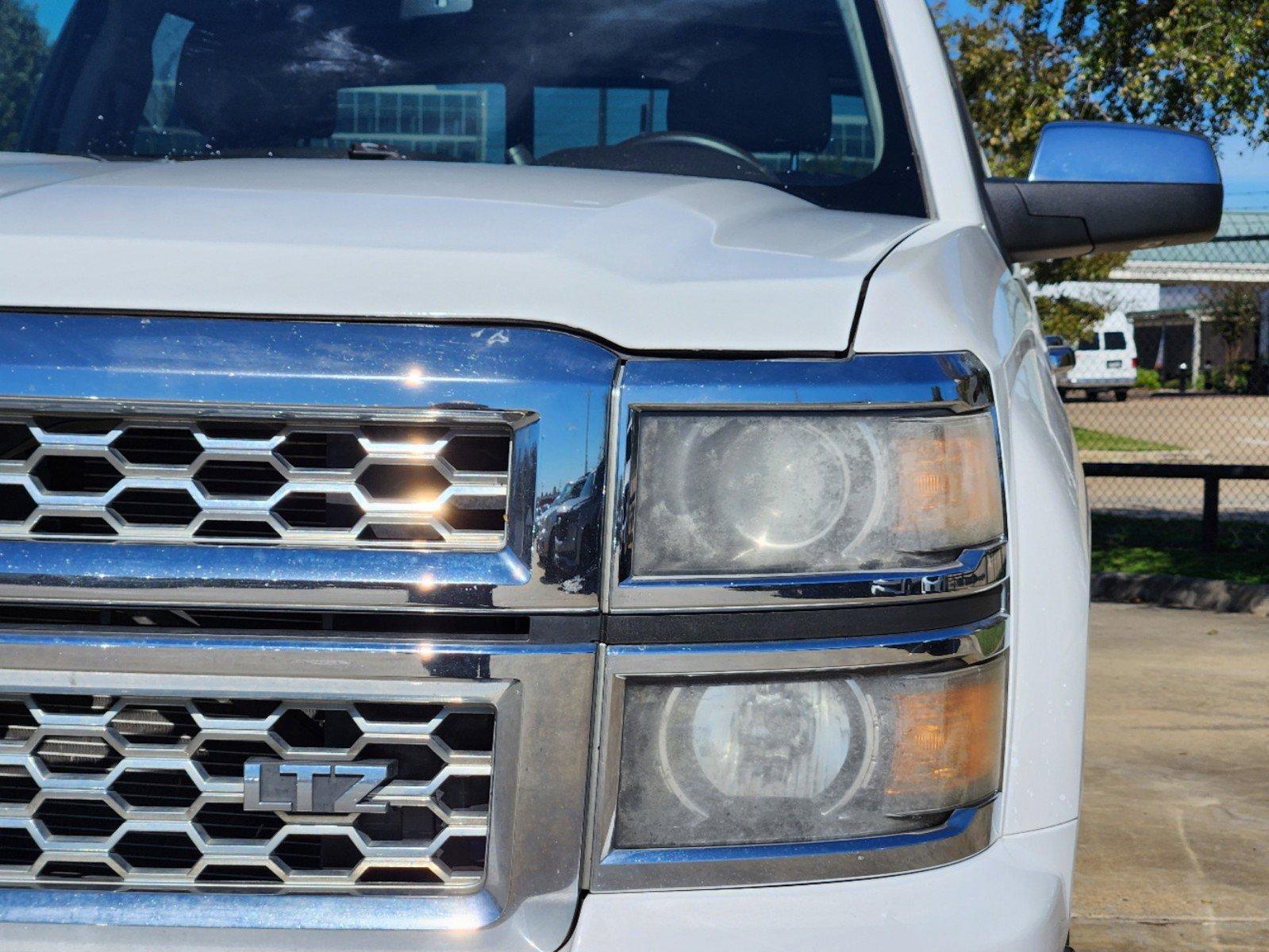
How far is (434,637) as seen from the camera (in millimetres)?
1262

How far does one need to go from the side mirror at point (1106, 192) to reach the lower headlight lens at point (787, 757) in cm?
117

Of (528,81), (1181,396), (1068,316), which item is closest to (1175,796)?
(528,81)

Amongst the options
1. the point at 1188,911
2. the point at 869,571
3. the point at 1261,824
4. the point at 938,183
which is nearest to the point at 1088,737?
the point at 1261,824

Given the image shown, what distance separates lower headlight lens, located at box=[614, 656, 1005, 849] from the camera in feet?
4.29

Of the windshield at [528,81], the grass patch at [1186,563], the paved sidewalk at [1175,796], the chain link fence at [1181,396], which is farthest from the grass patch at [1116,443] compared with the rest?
the windshield at [528,81]

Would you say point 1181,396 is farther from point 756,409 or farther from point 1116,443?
point 756,409

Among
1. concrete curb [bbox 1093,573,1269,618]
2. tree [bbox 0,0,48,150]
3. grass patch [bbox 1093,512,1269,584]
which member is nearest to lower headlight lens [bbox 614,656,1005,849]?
tree [bbox 0,0,48,150]

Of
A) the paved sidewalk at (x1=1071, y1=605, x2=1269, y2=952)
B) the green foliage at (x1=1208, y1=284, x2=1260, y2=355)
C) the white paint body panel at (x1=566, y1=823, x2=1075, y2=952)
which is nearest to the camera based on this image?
Answer: the white paint body panel at (x1=566, y1=823, x2=1075, y2=952)

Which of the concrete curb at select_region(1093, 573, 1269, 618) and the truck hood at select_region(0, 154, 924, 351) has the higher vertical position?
the truck hood at select_region(0, 154, 924, 351)

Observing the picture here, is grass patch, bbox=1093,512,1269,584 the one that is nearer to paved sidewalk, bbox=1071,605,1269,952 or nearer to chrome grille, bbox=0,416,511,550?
paved sidewalk, bbox=1071,605,1269,952

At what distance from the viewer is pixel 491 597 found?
1.26 m

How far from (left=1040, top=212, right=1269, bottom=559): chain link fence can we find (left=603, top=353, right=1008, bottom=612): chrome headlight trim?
5.24m

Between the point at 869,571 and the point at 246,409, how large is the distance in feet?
1.84

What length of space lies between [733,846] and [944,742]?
8.8 inches
